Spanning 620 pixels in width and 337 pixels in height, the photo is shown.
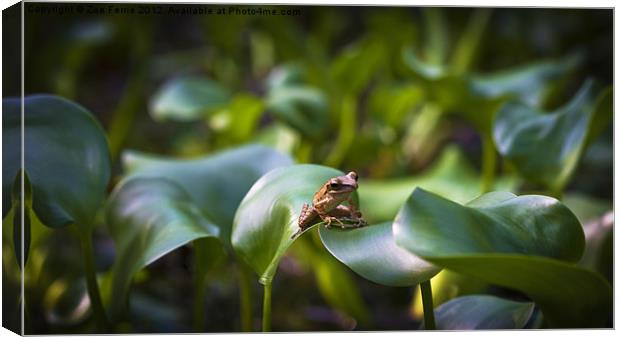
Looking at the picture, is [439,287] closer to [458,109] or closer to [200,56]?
[458,109]

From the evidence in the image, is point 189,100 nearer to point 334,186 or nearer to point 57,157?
point 57,157

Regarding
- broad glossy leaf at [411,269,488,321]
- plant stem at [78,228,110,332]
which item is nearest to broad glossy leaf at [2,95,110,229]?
plant stem at [78,228,110,332]

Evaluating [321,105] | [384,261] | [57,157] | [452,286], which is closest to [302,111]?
[321,105]

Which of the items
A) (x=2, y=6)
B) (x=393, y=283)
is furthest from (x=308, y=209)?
(x=2, y=6)

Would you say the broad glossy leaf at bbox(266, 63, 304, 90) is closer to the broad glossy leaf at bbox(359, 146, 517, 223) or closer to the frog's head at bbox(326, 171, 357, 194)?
the broad glossy leaf at bbox(359, 146, 517, 223)

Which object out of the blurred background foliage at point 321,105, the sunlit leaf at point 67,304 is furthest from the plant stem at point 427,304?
the sunlit leaf at point 67,304

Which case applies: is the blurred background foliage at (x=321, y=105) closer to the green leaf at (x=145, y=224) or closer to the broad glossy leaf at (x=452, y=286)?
the broad glossy leaf at (x=452, y=286)
